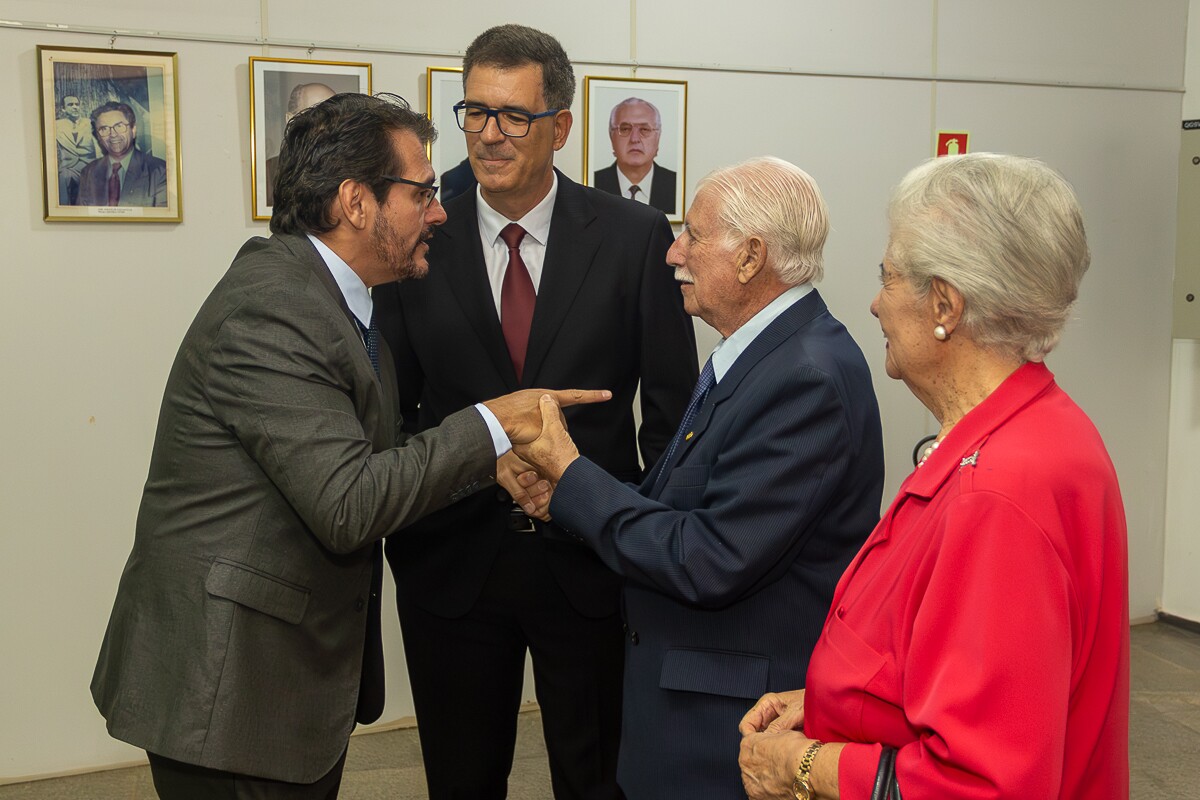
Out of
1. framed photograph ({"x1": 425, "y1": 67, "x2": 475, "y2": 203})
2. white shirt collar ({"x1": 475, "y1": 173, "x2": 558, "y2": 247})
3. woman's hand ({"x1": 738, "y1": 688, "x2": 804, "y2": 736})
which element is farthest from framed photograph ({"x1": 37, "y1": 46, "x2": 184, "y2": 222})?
woman's hand ({"x1": 738, "y1": 688, "x2": 804, "y2": 736})

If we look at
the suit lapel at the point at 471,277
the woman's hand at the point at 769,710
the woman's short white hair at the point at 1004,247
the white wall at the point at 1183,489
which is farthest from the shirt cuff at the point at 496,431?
the white wall at the point at 1183,489

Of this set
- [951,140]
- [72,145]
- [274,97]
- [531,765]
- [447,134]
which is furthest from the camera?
[951,140]

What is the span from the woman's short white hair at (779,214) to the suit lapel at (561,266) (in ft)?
1.94

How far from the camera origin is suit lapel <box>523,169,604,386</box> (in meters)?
2.34

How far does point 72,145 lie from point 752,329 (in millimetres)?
2580

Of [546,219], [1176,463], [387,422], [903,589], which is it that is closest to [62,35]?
[546,219]

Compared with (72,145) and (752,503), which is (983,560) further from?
(72,145)

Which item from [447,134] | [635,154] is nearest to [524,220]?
[447,134]

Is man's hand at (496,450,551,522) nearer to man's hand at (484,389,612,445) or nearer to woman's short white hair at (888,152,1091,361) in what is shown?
man's hand at (484,389,612,445)

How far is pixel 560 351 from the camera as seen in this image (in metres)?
2.34

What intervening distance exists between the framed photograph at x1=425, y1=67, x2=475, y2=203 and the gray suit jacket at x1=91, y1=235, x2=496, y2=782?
2.06m

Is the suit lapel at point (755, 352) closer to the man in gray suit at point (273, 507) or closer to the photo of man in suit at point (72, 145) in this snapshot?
the man in gray suit at point (273, 507)

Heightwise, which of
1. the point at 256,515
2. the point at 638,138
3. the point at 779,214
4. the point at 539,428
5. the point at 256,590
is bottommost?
the point at 256,590

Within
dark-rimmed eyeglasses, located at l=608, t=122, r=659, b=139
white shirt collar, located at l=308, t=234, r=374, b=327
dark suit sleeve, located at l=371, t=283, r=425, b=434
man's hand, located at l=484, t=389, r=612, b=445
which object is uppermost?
dark-rimmed eyeglasses, located at l=608, t=122, r=659, b=139
